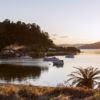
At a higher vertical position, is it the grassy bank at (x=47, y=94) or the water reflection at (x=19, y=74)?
the grassy bank at (x=47, y=94)

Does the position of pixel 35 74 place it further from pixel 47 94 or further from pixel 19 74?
pixel 47 94

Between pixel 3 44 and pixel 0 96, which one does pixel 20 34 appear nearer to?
pixel 3 44

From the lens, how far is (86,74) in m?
25.5

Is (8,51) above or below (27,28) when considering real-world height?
below

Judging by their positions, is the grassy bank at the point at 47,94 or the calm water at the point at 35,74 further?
the calm water at the point at 35,74

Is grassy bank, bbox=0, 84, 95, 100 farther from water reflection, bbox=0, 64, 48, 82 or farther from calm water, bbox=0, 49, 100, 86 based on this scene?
water reflection, bbox=0, 64, 48, 82

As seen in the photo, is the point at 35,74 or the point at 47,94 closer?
the point at 47,94

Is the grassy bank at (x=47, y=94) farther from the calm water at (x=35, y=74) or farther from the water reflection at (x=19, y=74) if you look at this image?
the water reflection at (x=19, y=74)

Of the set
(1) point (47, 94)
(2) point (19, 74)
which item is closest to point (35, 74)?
(2) point (19, 74)

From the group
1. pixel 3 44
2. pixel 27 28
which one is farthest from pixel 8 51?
pixel 27 28

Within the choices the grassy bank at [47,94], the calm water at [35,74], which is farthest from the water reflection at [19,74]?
the grassy bank at [47,94]

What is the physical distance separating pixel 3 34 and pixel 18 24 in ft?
68.5

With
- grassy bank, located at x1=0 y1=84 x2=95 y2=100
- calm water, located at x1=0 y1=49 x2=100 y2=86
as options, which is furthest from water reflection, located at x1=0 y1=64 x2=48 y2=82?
grassy bank, located at x1=0 y1=84 x2=95 y2=100

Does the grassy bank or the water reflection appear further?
the water reflection
